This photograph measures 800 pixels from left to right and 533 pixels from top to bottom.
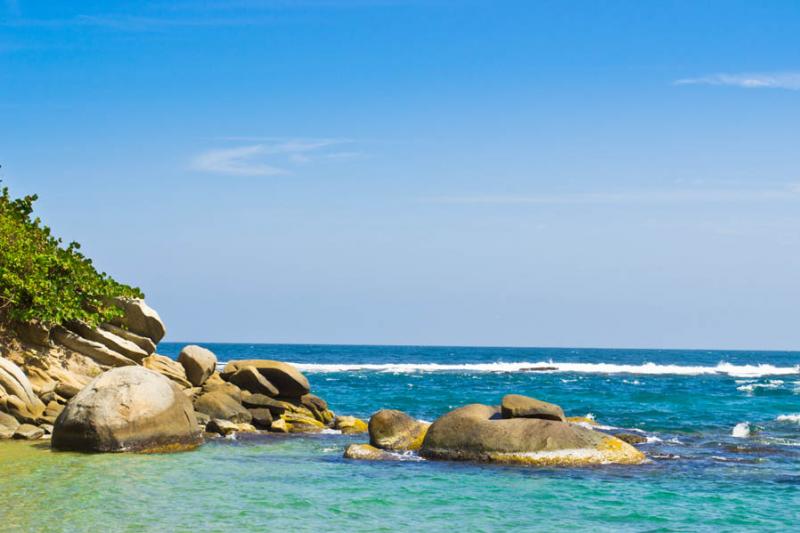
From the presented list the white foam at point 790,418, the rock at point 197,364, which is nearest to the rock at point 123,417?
the rock at point 197,364

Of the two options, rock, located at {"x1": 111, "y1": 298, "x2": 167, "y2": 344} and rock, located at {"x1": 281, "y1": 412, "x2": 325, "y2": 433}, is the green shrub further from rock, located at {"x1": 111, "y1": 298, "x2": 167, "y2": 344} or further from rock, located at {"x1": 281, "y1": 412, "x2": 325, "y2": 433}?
rock, located at {"x1": 281, "y1": 412, "x2": 325, "y2": 433}

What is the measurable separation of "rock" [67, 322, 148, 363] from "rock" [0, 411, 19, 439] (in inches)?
208

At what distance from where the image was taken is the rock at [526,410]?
22.8 metres

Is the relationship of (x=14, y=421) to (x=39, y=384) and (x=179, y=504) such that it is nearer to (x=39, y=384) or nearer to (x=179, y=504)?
(x=39, y=384)

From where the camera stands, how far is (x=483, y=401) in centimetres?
4647

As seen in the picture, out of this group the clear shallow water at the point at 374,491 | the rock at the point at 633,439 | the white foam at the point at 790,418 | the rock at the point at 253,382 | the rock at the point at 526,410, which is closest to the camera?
the clear shallow water at the point at 374,491

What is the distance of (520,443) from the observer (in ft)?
70.0

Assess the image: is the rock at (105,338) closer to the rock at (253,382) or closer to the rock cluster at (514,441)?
the rock at (253,382)

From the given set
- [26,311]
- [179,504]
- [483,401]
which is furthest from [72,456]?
[483,401]

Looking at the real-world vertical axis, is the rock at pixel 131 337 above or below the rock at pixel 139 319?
below

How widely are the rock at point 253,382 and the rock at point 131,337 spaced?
11.2 ft

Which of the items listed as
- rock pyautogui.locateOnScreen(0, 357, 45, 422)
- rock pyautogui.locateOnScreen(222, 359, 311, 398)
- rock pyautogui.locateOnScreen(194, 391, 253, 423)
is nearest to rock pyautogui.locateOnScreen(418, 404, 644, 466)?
rock pyautogui.locateOnScreen(194, 391, 253, 423)

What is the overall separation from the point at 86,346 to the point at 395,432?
11.7 meters

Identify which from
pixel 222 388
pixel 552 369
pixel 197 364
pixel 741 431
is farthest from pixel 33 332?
pixel 552 369
